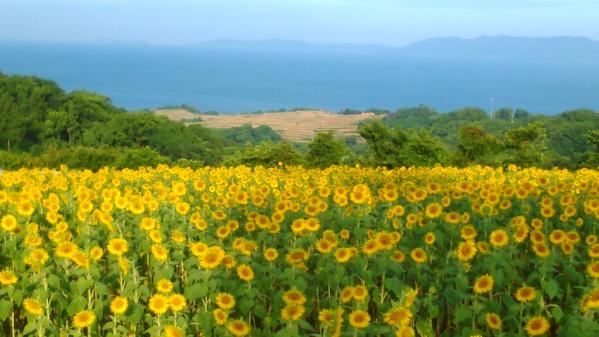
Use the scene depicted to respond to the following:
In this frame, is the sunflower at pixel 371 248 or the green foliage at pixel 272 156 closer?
the sunflower at pixel 371 248

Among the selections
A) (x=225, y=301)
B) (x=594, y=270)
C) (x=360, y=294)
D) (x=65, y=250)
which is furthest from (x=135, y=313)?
(x=594, y=270)

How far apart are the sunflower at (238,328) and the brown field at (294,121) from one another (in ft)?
346

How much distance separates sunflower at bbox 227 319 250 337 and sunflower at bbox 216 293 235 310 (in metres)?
0.28

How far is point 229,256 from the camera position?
4.41 m

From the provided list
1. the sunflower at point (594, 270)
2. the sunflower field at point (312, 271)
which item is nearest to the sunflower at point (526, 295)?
the sunflower field at point (312, 271)

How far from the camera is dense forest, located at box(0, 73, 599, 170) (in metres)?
27.5

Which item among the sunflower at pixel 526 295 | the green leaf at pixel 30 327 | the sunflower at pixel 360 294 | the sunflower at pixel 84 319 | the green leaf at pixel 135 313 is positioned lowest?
→ the green leaf at pixel 30 327

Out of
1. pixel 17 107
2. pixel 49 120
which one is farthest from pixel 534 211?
pixel 17 107

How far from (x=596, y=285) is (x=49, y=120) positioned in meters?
66.2

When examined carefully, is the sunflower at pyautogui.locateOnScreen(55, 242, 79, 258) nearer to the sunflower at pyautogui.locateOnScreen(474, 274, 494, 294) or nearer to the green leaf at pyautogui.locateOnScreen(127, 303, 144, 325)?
the green leaf at pyautogui.locateOnScreen(127, 303, 144, 325)

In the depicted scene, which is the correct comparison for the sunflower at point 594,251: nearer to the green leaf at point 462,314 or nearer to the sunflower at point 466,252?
the sunflower at point 466,252

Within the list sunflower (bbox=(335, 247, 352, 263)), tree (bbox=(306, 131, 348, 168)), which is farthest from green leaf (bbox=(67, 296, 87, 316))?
tree (bbox=(306, 131, 348, 168))

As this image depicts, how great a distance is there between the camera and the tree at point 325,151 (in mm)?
27375

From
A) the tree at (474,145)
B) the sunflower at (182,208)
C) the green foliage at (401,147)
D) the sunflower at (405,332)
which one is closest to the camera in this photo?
the sunflower at (405,332)
